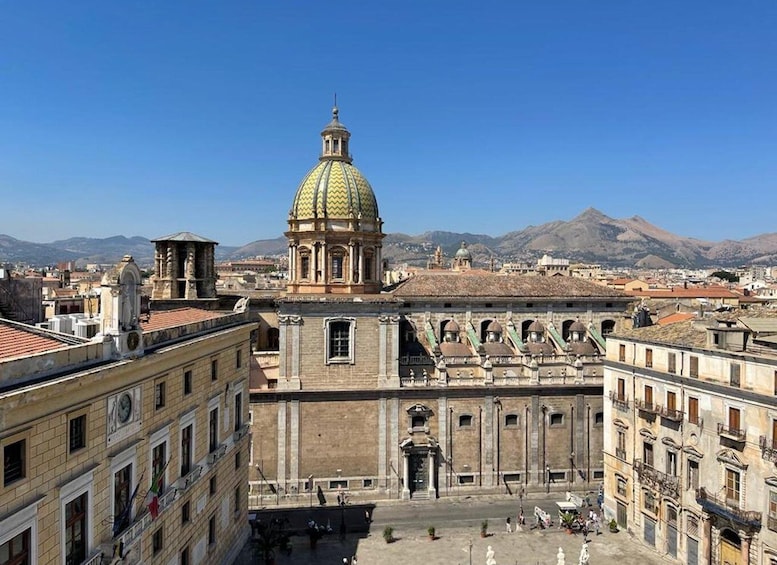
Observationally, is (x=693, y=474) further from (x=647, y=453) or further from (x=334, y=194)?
(x=334, y=194)

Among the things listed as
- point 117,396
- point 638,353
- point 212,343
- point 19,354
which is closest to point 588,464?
point 638,353

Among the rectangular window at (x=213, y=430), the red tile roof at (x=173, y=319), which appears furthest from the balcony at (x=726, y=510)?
the red tile roof at (x=173, y=319)

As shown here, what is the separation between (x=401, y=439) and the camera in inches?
1700

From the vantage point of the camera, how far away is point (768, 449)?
26.7 meters

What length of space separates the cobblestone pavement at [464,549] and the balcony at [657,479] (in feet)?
12.3

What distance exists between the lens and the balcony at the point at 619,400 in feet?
119

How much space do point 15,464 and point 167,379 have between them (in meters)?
7.97

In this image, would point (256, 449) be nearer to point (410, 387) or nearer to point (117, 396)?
point (410, 387)

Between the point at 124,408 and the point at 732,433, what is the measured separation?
26113 mm

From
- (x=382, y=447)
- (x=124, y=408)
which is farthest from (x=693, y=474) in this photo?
(x=124, y=408)

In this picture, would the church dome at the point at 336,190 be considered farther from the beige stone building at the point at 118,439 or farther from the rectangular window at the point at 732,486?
the rectangular window at the point at 732,486

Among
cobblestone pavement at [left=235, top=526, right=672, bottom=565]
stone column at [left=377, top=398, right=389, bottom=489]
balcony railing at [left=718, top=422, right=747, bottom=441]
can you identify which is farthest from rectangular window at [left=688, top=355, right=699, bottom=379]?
stone column at [left=377, top=398, right=389, bottom=489]

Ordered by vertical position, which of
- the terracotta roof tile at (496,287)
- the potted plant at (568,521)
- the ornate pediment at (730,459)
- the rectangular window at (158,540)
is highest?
the terracotta roof tile at (496,287)

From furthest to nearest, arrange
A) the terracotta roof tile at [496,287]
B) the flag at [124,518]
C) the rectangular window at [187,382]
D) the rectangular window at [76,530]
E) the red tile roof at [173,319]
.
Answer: the terracotta roof tile at [496,287] → the red tile roof at [173,319] → the rectangular window at [187,382] → the flag at [124,518] → the rectangular window at [76,530]
